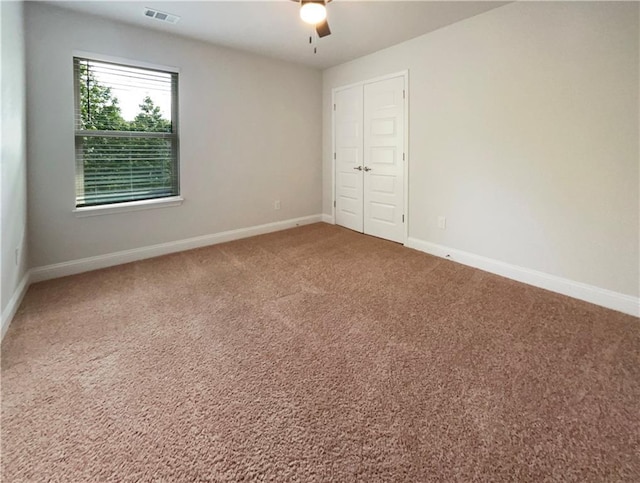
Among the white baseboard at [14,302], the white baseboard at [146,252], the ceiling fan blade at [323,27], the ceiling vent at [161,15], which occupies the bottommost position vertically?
the white baseboard at [14,302]

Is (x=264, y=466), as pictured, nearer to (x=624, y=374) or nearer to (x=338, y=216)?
(x=624, y=374)

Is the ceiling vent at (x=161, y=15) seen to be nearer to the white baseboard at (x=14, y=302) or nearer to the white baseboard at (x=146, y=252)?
the white baseboard at (x=146, y=252)

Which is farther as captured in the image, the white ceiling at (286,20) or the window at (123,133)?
the window at (123,133)

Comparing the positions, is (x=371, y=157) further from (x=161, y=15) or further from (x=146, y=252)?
(x=146, y=252)

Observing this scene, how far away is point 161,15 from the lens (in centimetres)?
328

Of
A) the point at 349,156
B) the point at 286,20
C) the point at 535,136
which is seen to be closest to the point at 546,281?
the point at 535,136

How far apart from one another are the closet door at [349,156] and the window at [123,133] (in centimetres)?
232

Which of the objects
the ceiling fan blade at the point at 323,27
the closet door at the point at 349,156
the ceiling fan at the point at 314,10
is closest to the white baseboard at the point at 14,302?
the ceiling fan at the point at 314,10

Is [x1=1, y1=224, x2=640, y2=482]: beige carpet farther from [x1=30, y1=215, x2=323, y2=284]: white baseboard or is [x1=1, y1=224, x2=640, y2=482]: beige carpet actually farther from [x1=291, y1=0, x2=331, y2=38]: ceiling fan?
[x1=291, y1=0, x2=331, y2=38]: ceiling fan

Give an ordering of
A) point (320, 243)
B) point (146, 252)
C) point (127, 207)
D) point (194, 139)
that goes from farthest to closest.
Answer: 1. point (320, 243)
2. point (194, 139)
3. point (146, 252)
4. point (127, 207)

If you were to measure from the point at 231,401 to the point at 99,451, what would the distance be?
1.77 feet

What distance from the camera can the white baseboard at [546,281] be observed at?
260 cm

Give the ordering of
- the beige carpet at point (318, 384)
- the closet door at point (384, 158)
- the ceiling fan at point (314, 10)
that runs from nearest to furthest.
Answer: the beige carpet at point (318, 384) → the ceiling fan at point (314, 10) → the closet door at point (384, 158)

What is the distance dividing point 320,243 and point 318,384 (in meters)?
2.81
